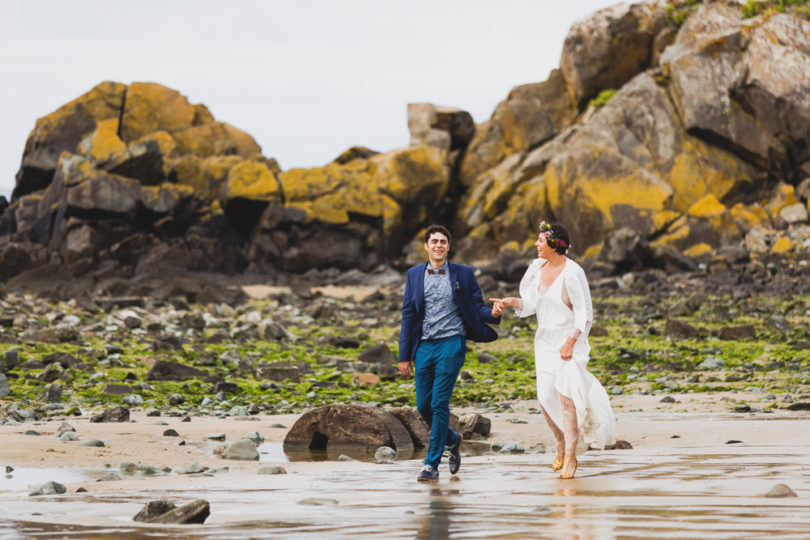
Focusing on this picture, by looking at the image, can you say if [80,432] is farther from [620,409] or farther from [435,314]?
[620,409]

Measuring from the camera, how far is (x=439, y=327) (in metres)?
7.59

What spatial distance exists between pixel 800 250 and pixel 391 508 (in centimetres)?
3546

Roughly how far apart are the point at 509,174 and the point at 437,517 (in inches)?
1943

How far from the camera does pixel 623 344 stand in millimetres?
18922

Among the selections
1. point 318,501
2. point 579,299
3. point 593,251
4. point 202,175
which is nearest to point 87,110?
point 202,175

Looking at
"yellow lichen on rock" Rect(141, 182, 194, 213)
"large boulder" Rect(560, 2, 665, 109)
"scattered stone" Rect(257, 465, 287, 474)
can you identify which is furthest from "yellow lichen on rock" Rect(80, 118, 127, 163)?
"scattered stone" Rect(257, 465, 287, 474)

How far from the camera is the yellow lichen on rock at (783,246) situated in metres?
37.7

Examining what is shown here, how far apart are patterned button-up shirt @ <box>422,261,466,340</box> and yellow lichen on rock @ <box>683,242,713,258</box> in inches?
1364

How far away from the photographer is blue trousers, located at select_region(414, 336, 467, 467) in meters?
7.45

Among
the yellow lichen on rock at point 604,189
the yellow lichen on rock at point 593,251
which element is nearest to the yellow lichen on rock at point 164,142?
the yellow lichen on rock at point 604,189

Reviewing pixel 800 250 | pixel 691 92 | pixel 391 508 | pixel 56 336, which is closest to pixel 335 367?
pixel 56 336

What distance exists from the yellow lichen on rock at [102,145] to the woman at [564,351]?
46274 millimetres

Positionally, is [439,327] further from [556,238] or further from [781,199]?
[781,199]

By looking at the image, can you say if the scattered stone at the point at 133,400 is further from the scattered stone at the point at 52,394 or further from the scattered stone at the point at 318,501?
the scattered stone at the point at 318,501
